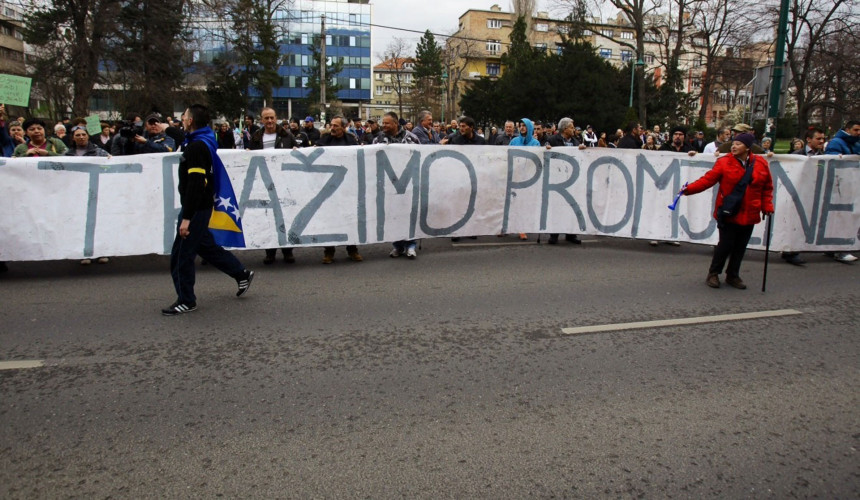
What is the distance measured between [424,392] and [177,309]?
113 inches

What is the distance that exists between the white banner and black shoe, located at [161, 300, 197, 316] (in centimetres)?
207

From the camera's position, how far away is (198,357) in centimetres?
454

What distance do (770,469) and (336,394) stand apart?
2.42 meters

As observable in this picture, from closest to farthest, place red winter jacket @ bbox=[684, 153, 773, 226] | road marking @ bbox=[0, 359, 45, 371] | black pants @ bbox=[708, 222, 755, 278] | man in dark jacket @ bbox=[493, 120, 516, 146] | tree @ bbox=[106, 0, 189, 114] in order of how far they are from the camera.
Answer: road marking @ bbox=[0, 359, 45, 371] < red winter jacket @ bbox=[684, 153, 773, 226] < black pants @ bbox=[708, 222, 755, 278] < man in dark jacket @ bbox=[493, 120, 516, 146] < tree @ bbox=[106, 0, 189, 114]

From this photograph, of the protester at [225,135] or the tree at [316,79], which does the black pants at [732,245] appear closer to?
the protester at [225,135]

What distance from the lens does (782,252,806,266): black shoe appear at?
861 centimetres

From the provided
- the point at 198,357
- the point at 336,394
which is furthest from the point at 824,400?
the point at 198,357

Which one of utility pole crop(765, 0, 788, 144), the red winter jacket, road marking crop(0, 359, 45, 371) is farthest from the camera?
utility pole crop(765, 0, 788, 144)

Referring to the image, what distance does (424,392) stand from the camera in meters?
3.93

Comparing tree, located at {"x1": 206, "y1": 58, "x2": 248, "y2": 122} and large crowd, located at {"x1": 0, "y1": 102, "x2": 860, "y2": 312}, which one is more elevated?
tree, located at {"x1": 206, "y1": 58, "x2": 248, "y2": 122}

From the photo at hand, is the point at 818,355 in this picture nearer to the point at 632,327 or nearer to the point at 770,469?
the point at 632,327

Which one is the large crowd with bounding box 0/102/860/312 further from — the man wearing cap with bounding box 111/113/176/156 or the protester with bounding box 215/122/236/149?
the protester with bounding box 215/122/236/149

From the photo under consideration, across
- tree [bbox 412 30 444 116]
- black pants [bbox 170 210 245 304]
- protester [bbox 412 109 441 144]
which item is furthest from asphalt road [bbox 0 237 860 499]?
tree [bbox 412 30 444 116]

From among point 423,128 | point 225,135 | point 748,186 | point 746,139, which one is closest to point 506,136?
point 423,128
